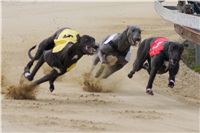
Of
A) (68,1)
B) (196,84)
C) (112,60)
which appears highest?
(112,60)

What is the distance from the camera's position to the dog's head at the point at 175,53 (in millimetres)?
10328

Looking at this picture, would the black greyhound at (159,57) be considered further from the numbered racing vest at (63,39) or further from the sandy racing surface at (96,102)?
the numbered racing vest at (63,39)

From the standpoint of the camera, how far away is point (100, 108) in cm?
972

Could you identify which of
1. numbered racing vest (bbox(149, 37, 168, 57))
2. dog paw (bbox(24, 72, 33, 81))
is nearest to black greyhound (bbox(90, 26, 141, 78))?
numbered racing vest (bbox(149, 37, 168, 57))

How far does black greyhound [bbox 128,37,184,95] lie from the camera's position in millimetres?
10406

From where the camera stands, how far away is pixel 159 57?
35.2ft

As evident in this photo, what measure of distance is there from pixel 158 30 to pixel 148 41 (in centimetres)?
902

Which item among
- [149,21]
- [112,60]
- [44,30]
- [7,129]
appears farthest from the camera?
[149,21]

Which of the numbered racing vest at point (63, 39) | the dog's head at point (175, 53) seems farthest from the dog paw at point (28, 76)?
the dog's head at point (175, 53)

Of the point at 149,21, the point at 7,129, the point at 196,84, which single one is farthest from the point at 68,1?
the point at 7,129

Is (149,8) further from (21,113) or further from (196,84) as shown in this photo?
(21,113)

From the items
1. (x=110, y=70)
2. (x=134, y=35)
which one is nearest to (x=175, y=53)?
(x=134, y=35)

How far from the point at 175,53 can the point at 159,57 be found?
417 mm

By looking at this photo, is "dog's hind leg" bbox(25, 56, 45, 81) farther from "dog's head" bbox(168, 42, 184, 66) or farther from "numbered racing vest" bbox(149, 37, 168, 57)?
"dog's head" bbox(168, 42, 184, 66)
